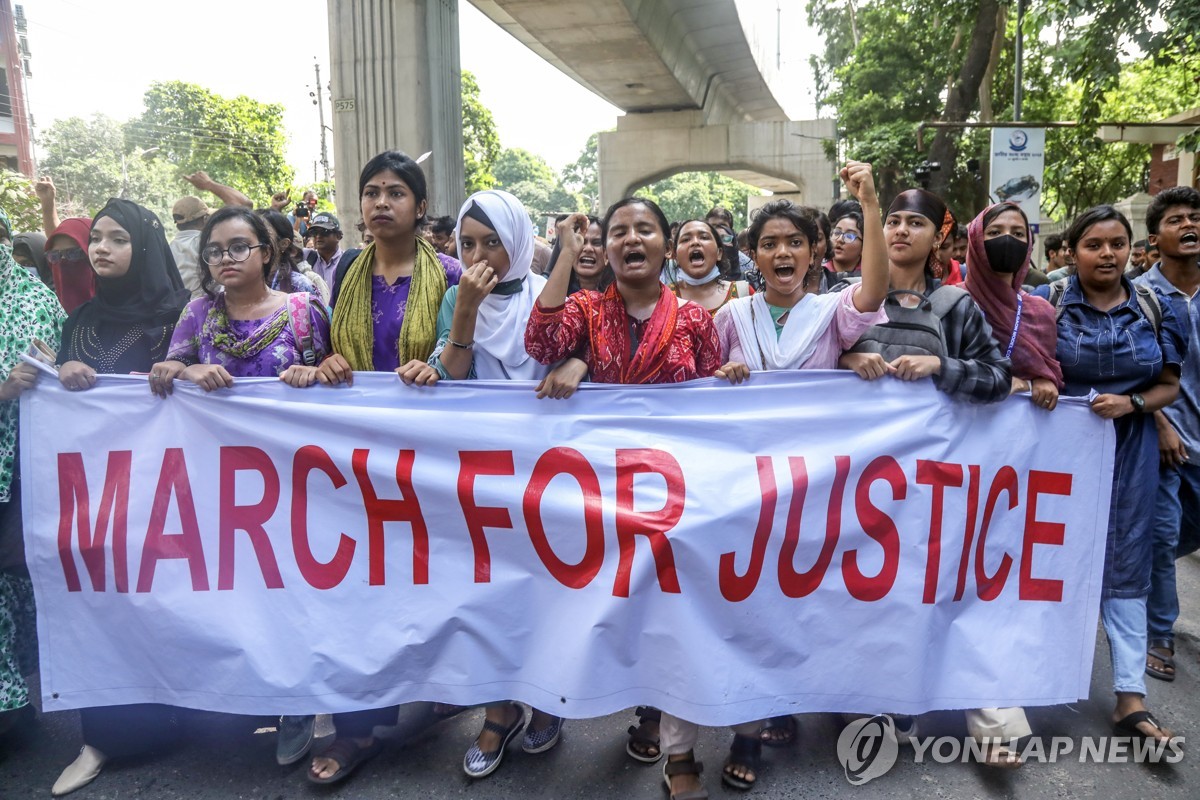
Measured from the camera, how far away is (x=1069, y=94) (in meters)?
24.2

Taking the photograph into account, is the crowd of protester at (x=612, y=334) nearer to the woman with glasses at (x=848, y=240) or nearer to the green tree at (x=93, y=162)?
the woman with glasses at (x=848, y=240)

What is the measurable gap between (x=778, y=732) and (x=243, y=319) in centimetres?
236

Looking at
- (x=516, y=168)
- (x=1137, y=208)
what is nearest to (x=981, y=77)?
(x=1137, y=208)

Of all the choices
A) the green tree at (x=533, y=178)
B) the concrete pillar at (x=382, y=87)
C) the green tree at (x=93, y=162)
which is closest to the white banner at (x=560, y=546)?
the concrete pillar at (x=382, y=87)

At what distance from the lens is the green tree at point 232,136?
157ft

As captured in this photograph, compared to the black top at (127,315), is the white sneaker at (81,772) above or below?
below

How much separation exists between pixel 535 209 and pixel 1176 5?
82777 millimetres

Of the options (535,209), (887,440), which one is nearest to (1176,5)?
(887,440)

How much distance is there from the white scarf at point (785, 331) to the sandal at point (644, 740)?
123 centimetres

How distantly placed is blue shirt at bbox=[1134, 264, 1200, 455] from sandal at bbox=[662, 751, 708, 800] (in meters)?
2.38

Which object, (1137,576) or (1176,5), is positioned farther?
(1176,5)

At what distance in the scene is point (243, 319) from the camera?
9.85 ft

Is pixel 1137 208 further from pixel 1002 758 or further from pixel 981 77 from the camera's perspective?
pixel 1002 758

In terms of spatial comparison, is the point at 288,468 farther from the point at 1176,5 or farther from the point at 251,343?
the point at 1176,5
